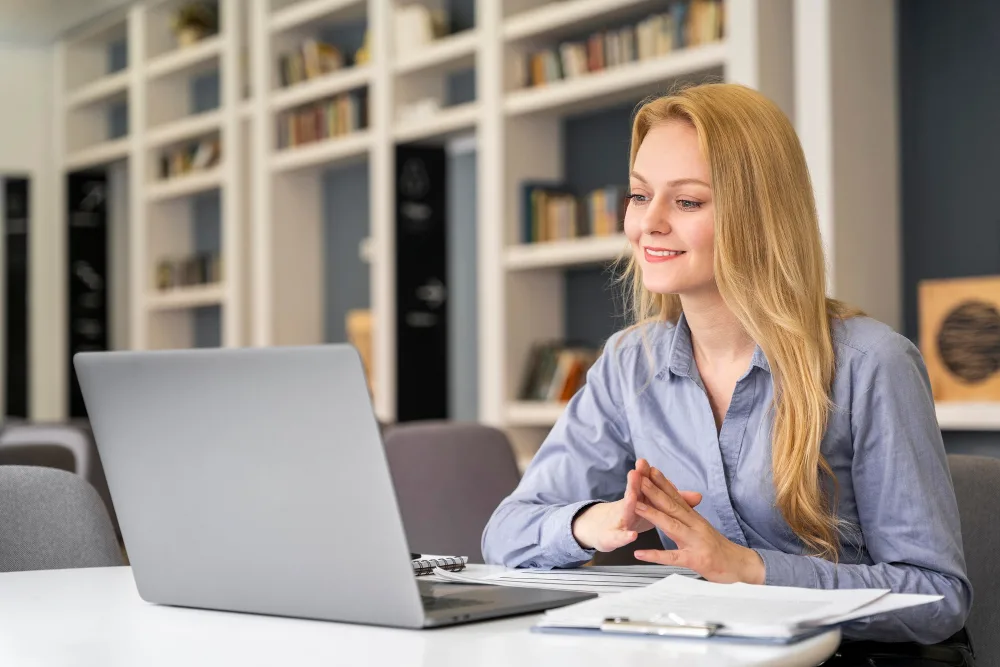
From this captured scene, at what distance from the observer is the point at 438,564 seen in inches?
63.9

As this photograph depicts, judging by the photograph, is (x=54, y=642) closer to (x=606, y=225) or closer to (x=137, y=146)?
(x=606, y=225)

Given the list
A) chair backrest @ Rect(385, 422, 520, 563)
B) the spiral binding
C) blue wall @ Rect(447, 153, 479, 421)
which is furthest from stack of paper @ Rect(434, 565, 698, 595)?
blue wall @ Rect(447, 153, 479, 421)

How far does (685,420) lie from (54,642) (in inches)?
36.9

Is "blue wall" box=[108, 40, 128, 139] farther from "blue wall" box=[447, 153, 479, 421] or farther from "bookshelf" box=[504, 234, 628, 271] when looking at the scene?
"bookshelf" box=[504, 234, 628, 271]

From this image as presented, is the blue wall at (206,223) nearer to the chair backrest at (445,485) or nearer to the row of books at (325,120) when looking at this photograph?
the row of books at (325,120)

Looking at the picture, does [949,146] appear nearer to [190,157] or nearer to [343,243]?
[343,243]

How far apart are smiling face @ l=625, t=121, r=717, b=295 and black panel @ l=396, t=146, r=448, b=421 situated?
4115mm

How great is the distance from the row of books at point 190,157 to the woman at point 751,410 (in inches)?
227

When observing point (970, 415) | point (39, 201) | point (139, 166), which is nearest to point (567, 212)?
point (970, 415)

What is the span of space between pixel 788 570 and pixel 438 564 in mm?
420

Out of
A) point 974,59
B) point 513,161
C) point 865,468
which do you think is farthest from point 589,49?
point 865,468

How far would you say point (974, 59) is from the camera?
4250 millimetres

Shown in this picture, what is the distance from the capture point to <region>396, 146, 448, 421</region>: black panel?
594cm

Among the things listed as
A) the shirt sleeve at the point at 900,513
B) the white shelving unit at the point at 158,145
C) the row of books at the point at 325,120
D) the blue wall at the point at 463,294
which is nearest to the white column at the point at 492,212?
the blue wall at the point at 463,294
